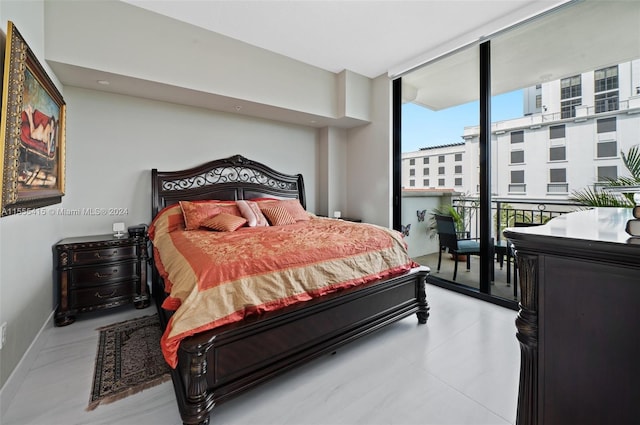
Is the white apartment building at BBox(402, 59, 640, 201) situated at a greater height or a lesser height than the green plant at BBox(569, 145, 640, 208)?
greater

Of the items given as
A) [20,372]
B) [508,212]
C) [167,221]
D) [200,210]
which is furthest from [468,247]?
[20,372]

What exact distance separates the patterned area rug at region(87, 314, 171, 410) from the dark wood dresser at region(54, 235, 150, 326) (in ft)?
1.06

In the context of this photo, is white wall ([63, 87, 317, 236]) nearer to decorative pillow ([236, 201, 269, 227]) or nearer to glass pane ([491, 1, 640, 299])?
decorative pillow ([236, 201, 269, 227])

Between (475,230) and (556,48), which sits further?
(475,230)

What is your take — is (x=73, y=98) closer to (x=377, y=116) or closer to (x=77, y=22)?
(x=77, y=22)

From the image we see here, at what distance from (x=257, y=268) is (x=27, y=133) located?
1.78 meters

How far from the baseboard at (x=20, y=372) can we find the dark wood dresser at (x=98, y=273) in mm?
310

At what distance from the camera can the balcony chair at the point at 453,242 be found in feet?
11.5

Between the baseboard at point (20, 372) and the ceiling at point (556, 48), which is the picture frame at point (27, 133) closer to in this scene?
the baseboard at point (20, 372)

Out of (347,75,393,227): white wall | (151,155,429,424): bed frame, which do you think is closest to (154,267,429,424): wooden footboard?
(151,155,429,424): bed frame

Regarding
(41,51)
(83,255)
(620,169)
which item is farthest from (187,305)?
(620,169)

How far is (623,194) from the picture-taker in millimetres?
2486

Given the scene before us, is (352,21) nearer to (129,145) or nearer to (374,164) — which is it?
(374,164)

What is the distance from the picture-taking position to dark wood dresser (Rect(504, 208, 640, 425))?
636 mm
